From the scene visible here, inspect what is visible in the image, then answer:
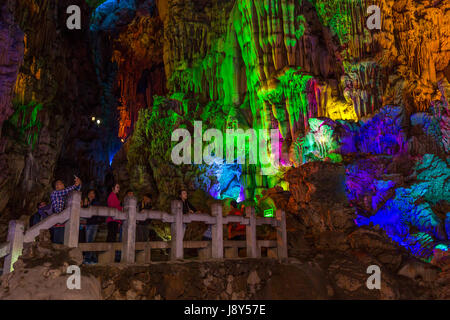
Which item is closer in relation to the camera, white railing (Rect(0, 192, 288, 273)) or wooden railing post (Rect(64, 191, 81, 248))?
white railing (Rect(0, 192, 288, 273))

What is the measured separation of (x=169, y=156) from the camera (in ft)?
51.6

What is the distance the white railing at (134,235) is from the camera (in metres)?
5.07

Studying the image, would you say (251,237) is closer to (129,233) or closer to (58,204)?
(129,233)

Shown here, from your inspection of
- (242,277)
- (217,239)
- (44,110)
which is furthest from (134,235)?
(44,110)

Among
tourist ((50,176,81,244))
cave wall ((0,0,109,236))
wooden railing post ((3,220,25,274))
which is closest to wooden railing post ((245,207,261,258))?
tourist ((50,176,81,244))

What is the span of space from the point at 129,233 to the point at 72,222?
92 cm

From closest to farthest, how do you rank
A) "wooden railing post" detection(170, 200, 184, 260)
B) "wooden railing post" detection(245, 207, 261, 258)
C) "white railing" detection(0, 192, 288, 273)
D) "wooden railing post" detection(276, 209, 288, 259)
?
1. "white railing" detection(0, 192, 288, 273)
2. "wooden railing post" detection(170, 200, 184, 260)
3. "wooden railing post" detection(245, 207, 261, 258)
4. "wooden railing post" detection(276, 209, 288, 259)

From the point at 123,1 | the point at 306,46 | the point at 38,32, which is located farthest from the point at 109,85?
the point at 306,46

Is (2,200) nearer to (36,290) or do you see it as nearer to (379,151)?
(36,290)

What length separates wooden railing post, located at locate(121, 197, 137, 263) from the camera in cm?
596

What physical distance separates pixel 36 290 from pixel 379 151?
11.0 meters

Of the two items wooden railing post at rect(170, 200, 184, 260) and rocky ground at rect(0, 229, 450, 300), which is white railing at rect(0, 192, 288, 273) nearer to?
wooden railing post at rect(170, 200, 184, 260)

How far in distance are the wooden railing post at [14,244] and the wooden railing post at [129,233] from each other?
1.45 metres

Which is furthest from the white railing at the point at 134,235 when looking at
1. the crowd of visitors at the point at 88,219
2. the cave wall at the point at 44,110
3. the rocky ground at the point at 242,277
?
the cave wall at the point at 44,110
